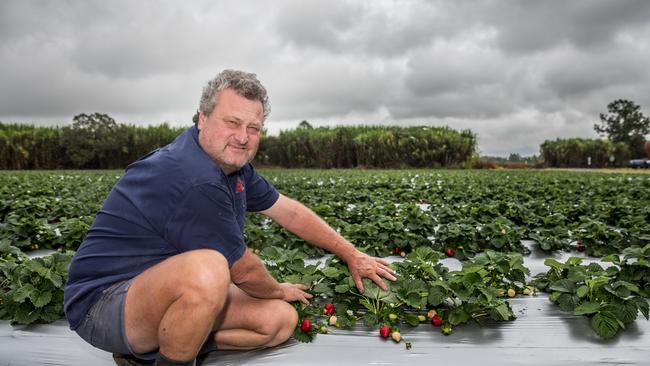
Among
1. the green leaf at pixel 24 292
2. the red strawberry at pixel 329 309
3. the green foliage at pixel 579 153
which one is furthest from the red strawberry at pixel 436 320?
the green foliage at pixel 579 153

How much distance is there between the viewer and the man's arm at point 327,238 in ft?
9.11

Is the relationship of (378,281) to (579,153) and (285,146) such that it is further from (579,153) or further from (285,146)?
(579,153)

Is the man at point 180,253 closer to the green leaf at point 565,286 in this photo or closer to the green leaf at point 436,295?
the green leaf at point 436,295

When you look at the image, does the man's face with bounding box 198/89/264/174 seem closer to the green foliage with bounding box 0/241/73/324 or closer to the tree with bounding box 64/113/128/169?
the green foliage with bounding box 0/241/73/324

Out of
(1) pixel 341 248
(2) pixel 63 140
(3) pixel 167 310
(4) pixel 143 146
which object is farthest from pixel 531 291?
(2) pixel 63 140

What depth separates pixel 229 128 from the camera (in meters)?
2.06

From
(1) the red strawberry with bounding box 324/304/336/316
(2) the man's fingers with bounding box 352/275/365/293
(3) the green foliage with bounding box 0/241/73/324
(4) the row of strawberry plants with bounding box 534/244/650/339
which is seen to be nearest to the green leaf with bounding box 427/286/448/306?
(2) the man's fingers with bounding box 352/275/365/293

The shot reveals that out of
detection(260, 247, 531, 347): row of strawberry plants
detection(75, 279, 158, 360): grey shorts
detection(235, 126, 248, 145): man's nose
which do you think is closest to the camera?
detection(75, 279, 158, 360): grey shorts

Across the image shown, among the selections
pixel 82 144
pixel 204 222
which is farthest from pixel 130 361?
pixel 82 144

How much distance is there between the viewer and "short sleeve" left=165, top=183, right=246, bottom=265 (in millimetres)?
1831

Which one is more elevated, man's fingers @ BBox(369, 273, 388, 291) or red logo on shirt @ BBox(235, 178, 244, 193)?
red logo on shirt @ BBox(235, 178, 244, 193)

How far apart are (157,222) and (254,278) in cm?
47

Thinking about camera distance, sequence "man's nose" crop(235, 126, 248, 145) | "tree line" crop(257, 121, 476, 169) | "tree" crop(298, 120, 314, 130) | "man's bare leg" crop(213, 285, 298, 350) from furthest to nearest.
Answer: "tree" crop(298, 120, 314, 130), "tree line" crop(257, 121, 476, 169), "man's bare leg" crop(213, 285, 298, 350), "man's nose" crop(235, 126, 248, 145)

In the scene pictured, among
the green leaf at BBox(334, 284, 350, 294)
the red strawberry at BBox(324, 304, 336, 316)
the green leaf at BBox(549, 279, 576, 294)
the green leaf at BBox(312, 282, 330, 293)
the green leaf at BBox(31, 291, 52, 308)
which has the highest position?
the green leaf at BBox(549, 279, 576, 294)
